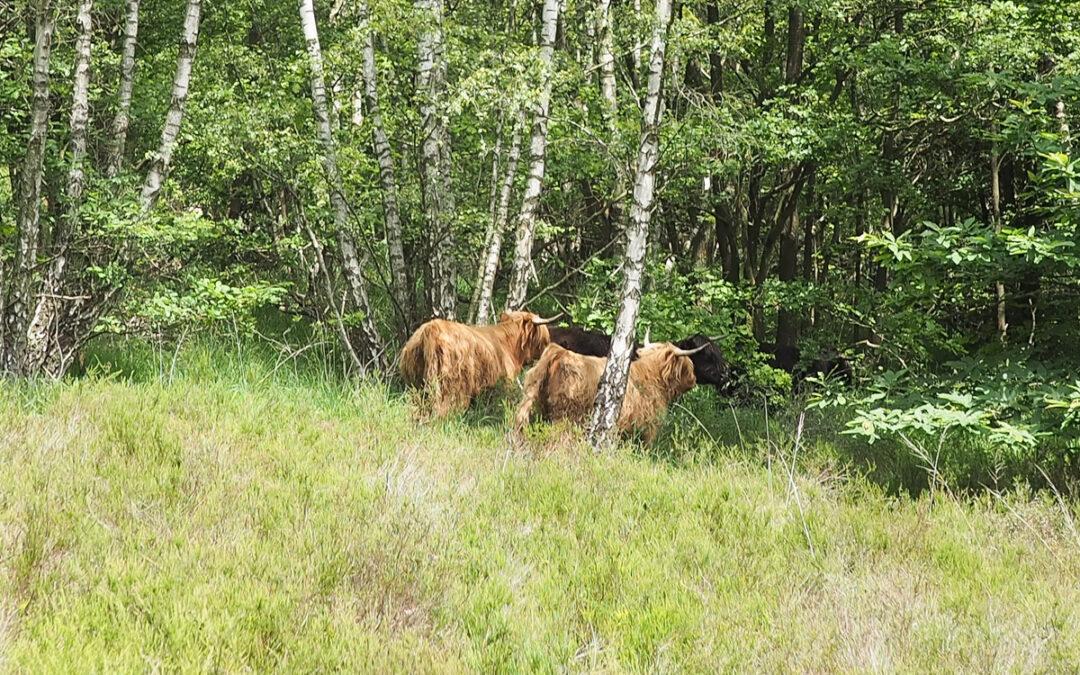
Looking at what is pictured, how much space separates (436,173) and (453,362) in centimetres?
267

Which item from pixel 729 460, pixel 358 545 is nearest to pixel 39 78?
pixel 358 545

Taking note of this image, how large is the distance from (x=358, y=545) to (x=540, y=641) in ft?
4.16

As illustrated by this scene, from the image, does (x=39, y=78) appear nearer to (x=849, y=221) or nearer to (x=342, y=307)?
(x=342, y=307)

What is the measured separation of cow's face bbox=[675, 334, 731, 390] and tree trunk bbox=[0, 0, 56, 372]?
22.3ft

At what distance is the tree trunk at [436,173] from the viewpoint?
10.2 m

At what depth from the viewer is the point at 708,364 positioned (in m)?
10.7

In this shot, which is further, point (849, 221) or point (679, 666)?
point (849, 221)

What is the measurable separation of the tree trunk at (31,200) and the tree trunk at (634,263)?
4.93m

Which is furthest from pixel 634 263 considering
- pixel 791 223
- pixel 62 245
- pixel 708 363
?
pixel 791 223

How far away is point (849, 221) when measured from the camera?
16359mm

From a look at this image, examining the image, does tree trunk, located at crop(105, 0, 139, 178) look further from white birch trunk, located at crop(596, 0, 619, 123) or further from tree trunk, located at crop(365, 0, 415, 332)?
white birch trunk, located at crop(596, 0, 619, 123)

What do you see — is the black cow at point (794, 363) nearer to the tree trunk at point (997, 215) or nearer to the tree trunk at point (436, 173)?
the tree trunk at point (997, 215)

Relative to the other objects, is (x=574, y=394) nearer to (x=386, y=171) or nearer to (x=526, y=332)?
(x=526, y=332)

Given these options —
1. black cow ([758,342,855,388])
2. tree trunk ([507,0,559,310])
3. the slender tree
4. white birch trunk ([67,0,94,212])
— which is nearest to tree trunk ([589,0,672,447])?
tree trunk ([507,0,559,310])
